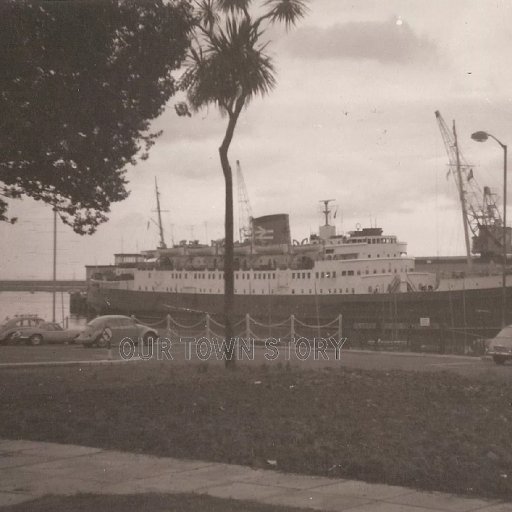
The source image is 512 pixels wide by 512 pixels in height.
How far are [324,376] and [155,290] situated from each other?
57.9m

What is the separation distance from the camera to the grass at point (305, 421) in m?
9.05

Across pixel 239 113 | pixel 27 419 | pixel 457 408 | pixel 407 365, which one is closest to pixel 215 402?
pixel 27 419

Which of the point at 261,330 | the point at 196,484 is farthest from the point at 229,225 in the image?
the point at 261,330

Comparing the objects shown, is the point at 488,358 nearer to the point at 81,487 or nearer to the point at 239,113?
the point at 239,113

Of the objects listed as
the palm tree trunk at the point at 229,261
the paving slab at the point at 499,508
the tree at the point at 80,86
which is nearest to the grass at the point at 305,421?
the paving slab at the point at 499,508

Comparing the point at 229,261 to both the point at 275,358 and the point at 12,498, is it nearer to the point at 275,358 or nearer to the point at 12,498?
the point at 275,358

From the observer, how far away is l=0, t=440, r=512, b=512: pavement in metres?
7.67

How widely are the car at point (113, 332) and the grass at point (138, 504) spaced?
84.9 ft

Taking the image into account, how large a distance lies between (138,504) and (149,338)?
26.9m

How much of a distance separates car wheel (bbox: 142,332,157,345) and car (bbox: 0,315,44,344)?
20.5ft

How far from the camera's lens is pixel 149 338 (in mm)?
34062

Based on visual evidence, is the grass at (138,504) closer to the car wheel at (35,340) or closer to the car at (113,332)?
the car at (113,332)

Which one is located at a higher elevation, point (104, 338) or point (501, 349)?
point (104, 338)

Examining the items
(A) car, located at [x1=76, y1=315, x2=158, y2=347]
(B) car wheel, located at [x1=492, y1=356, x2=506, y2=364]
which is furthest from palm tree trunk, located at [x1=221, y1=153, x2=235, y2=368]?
(A) car, located at [x1=76, y1=315, x2=158, y2=347]
